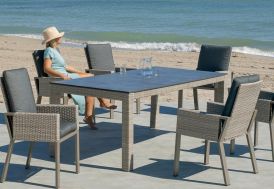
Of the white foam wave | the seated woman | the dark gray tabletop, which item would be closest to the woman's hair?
the seated woman

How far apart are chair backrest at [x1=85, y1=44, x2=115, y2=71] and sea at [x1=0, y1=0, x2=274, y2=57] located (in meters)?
12.2

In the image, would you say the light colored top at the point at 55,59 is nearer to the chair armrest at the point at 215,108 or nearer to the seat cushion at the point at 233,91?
the chair armrest at the point at 215,108

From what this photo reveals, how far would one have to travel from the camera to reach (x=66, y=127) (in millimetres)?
6055

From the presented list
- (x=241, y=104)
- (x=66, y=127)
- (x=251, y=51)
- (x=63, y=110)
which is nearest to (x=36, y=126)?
(x=66, y=127)

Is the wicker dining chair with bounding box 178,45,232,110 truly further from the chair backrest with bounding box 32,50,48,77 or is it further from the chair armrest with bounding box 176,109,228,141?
the chair armrest with bounding box 176,109,228,141

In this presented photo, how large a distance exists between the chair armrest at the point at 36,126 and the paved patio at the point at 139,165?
358mm

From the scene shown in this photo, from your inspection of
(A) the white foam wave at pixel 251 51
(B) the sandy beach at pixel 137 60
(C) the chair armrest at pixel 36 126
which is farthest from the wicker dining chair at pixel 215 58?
(A) the white foam wave at pixel 251 51

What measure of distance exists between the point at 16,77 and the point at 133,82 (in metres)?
1.30

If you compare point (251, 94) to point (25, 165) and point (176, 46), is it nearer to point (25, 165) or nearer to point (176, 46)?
point (25, 165)

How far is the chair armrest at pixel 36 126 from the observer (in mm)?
5824

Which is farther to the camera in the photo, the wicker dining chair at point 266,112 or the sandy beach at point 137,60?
the sandy beach at point 137,60

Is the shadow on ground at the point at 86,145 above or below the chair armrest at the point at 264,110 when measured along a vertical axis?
below

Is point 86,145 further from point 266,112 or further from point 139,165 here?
point 266,112

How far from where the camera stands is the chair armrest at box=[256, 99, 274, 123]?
6.84 m
